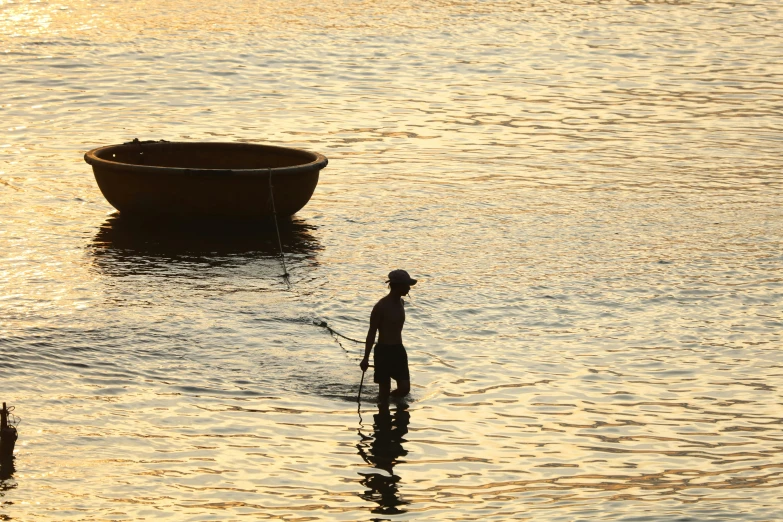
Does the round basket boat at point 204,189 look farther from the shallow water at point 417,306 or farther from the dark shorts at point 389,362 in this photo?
the dark shorts at point 389,362

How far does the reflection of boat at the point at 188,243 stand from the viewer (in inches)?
615

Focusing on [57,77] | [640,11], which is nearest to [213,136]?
[57,77]

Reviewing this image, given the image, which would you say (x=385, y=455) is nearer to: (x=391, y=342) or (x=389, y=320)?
(x=391, y=342)

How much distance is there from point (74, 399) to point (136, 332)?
1.80 m

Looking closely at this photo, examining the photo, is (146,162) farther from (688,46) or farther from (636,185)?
(688,46)

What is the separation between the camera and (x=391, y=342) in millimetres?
11438

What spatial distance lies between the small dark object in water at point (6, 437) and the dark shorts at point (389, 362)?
333cm

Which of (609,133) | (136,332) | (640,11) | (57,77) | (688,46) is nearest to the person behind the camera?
(136,332)

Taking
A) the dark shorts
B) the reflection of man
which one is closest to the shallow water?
the reflection of man

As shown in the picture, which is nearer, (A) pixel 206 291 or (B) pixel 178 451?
(B) pixel 178 451

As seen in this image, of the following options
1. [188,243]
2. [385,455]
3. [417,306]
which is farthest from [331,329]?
[188,243]

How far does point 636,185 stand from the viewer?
810 inches

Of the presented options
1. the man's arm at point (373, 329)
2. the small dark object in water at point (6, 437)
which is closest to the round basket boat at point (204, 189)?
the man's arm at point (373, 329)

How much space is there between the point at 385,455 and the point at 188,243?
717 centimetres
